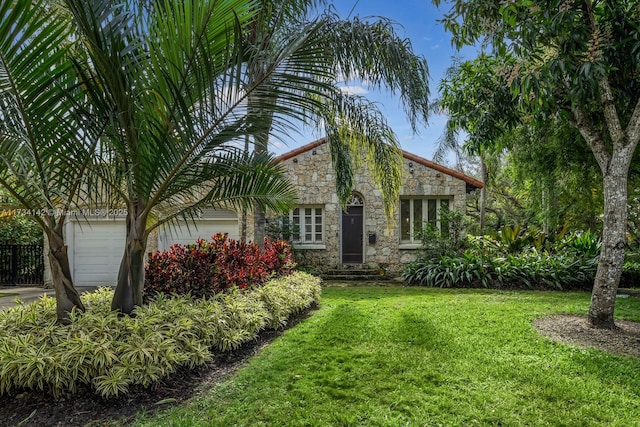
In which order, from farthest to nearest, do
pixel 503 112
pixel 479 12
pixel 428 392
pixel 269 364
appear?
pixel 503 112, pixel 479 12, pixel 269 364, pixel 428 392

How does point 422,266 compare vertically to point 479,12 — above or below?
below

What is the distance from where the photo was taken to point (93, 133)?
11.6ft

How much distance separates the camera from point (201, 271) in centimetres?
548

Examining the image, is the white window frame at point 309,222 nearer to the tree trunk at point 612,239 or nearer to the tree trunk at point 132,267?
the tree trunk at point 612,239

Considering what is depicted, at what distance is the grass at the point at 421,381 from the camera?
2834mm

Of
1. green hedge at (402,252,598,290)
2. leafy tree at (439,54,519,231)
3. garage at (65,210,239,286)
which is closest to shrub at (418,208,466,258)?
green hedge at (402,252,598,290)

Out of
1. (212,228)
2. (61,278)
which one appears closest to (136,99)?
(61,278)

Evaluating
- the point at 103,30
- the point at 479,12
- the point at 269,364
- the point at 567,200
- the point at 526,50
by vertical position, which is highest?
the point at 479,12

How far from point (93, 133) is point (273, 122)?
1706mm

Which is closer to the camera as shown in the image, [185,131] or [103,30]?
[103,30]

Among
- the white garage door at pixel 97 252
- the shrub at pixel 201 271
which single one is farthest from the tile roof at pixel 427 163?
the shrub at pixel 201 271

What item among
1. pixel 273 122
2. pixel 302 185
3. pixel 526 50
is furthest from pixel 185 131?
pixel 302 185

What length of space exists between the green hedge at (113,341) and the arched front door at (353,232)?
783 centimetres

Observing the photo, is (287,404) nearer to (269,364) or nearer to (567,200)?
(269,364)
